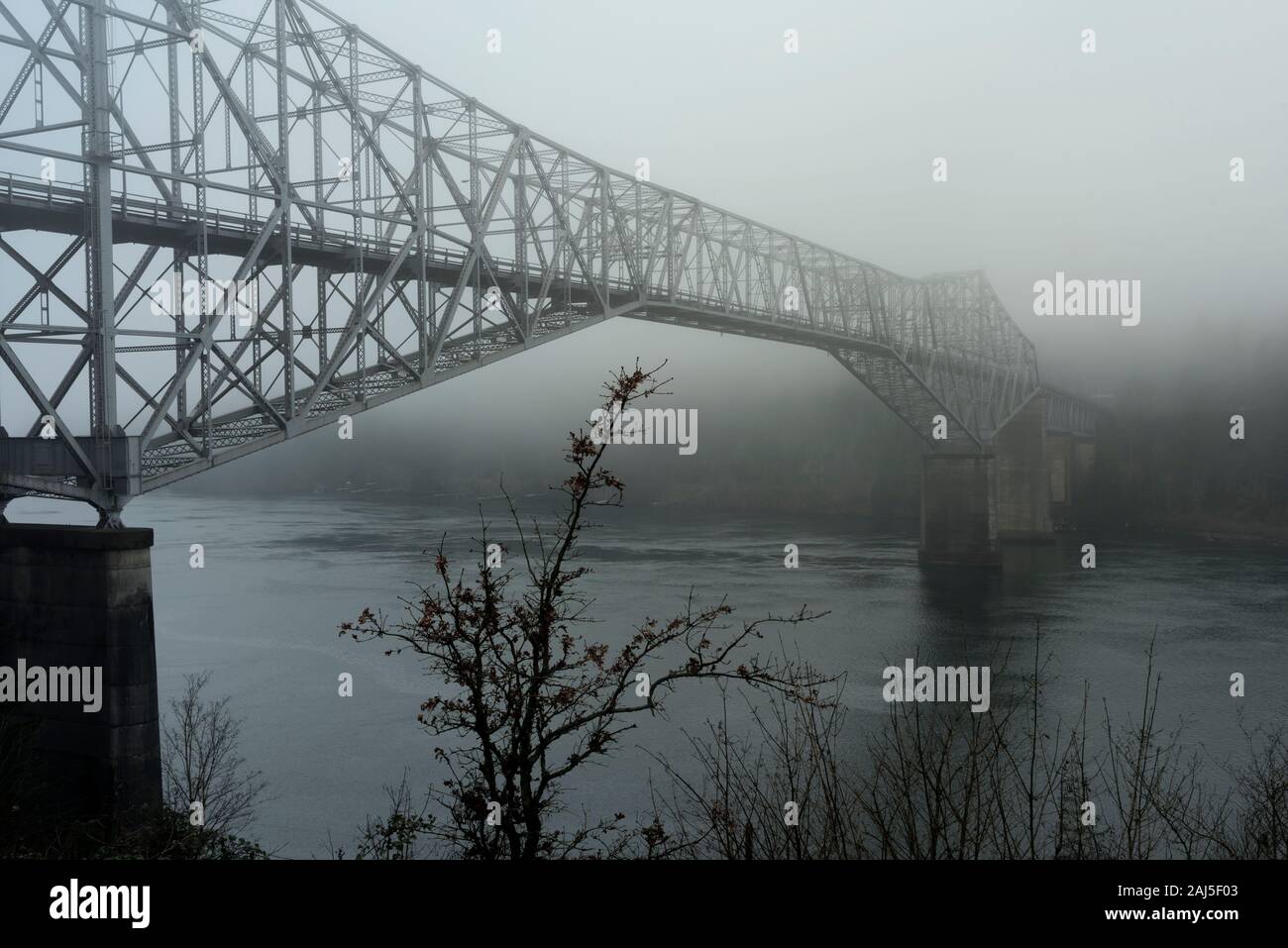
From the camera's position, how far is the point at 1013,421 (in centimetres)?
7469

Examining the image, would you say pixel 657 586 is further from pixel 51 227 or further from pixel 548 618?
pixel 548 618

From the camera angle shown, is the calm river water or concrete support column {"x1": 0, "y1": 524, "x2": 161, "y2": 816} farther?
the calm river water

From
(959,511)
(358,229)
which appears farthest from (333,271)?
(959,511)

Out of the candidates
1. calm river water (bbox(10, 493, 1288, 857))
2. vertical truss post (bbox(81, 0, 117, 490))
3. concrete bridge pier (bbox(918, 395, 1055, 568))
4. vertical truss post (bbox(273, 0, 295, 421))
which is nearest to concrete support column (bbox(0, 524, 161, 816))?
vertical truss post (bbox(81, 0, 117, 490))

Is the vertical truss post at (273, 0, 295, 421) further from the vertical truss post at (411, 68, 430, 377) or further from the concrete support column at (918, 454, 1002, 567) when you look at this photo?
the concrete support column at (918, 454, 1002, 567)

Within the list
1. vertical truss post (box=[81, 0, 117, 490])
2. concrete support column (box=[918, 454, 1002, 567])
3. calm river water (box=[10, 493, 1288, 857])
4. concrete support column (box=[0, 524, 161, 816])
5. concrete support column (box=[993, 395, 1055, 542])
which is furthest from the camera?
concrete support column (box=[993, 395, 1055, 542])

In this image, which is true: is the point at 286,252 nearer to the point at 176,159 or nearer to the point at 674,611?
the point at 176,159

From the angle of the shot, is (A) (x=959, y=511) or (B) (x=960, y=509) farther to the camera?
(B) (x=960, y=509)

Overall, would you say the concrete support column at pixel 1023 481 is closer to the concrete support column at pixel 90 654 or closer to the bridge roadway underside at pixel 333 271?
the bridge roadway underside at pixel 333 271

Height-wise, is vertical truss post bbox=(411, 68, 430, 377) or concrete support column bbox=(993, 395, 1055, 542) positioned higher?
vertical truss post bbox=(411, 68, 430, 377)

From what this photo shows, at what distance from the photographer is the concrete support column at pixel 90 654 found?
52.7ft

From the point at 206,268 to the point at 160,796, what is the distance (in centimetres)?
934

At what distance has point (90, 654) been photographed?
16266mm

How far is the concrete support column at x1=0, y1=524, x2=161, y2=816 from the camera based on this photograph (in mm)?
16078
